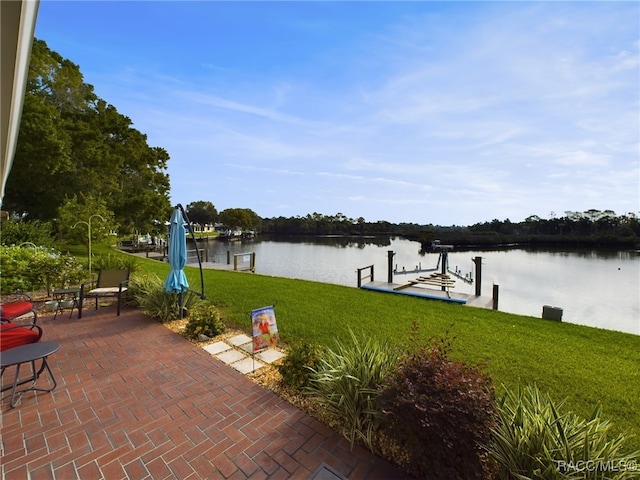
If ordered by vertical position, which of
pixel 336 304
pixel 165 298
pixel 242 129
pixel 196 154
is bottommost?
pixel 336 304

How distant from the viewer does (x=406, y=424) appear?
2.02 metres

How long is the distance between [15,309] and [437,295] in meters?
11.9

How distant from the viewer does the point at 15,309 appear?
4.79 meters

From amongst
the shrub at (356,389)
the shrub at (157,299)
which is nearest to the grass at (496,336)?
the shrub at (356,389)

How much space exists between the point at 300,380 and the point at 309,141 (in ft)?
43.9

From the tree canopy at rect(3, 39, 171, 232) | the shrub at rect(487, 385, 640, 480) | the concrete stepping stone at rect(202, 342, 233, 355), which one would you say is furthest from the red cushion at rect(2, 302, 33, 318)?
the tree canopy at rect(3, 39, 171, 232)

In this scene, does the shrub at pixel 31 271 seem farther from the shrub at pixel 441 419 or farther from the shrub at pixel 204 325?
the shrub at pixel 441 419

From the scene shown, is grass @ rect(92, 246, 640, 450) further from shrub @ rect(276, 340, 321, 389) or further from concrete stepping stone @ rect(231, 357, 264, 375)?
shrub @ rect(276, 340, 321, 389)

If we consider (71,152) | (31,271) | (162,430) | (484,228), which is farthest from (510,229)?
(31,271)

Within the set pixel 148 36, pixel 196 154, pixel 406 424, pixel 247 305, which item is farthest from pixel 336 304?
pixel 196 154

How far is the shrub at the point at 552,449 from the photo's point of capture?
1.82 m

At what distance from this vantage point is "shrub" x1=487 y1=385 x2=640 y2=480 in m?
1.82

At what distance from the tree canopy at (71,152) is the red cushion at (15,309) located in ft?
36.5

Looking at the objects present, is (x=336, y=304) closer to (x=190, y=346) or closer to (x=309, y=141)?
(x=190, y=346)
